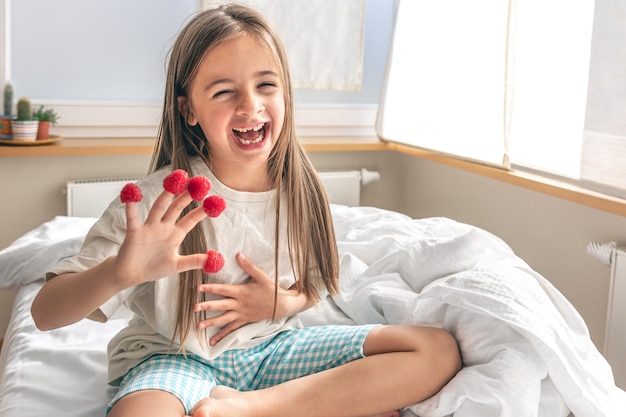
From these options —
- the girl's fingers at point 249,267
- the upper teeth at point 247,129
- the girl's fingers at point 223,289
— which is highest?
the upper teeth at point 247,129

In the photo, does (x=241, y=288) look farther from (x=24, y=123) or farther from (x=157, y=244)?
(x=24, y=123)

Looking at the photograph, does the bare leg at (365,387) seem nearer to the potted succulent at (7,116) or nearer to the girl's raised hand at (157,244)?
the girl's raised hand at (157,244)

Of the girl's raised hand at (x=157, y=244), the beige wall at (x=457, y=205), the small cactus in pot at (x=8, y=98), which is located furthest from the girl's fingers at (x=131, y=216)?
the small cactus in pot at (x=8, y=98)

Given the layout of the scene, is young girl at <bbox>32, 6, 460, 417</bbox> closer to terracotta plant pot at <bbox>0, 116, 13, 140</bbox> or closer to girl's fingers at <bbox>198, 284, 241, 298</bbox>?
girl's fingers at <bbox>198, 284, 241, 298</bbox>

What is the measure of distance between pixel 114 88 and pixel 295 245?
1.50 metres

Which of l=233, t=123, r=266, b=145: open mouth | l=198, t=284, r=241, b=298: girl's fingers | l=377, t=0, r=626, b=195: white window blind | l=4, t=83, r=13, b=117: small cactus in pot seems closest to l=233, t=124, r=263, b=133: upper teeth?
l=233, t=123, r=266, b=145: open mouth

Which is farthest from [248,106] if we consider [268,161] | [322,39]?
[322,39]

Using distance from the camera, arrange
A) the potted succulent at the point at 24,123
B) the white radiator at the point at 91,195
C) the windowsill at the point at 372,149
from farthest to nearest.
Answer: the white radiator at the point at 91,195, the potted succulent at the point at 24,123, the windowsill at the point at 372,149

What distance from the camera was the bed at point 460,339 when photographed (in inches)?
44.0

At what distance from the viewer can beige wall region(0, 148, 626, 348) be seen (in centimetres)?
198

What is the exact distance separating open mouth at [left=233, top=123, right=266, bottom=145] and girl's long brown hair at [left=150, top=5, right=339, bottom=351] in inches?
3.2

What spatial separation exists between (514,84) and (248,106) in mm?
1226

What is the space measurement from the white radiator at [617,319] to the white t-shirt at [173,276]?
0.86 metres

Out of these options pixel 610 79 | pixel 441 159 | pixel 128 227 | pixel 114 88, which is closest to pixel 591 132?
pixel 610 79
